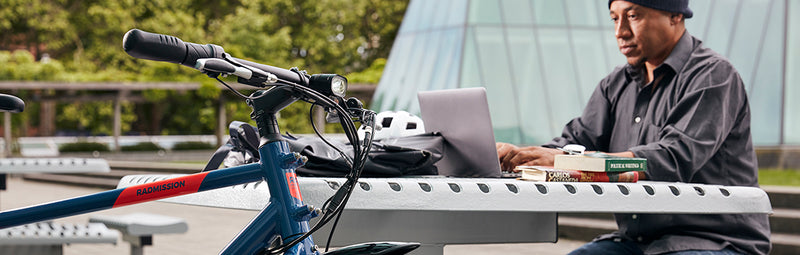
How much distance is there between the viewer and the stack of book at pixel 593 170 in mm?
2262

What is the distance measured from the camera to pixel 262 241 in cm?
188

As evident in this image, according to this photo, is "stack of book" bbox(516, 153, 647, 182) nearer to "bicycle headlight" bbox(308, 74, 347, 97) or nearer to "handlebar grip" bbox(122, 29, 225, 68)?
"bicycle headlight" bbox(308, 74, 347, 97)

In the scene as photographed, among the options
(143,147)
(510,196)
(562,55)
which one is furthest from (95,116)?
(510,196)

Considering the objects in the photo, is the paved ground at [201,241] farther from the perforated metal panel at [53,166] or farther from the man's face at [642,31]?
the man's face at [642,31]

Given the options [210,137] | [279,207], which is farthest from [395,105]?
[210,137]

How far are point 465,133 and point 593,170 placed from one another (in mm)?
Answer: 456

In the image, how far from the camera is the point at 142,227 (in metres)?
3.98

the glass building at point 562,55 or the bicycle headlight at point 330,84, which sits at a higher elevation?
the glass building at point 562,55

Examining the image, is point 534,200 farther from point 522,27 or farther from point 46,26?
point 46,26

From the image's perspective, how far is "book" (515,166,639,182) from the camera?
2256 millimetres

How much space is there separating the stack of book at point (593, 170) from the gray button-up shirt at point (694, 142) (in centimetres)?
16

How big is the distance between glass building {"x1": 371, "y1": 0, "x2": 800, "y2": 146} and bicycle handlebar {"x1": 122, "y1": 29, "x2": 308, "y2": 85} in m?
16.1

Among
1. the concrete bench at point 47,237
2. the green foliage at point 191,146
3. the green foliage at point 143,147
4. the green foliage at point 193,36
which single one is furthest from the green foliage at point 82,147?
the concrete bench at point 47,237

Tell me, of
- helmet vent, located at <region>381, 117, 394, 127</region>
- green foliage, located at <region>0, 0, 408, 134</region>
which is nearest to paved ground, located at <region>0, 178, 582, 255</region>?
helmet vent, located at <region>381, 117, 394, 127</region>
